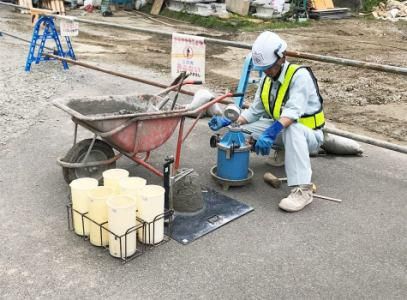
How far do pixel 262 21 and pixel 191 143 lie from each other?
11.3 meters

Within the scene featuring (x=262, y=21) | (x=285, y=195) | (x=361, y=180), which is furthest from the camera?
(x=262, y=21)

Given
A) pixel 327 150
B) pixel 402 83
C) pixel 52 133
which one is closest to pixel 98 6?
pixel 402 83

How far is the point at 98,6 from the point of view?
1758 cm

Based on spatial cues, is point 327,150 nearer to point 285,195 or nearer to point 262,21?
point 285,195

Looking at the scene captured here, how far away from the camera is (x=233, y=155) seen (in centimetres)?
383

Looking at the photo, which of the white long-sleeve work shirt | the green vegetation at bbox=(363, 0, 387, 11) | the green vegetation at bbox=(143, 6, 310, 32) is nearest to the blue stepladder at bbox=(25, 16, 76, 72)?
the white long-sleeve work shirt

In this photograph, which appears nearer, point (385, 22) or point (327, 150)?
point (327, 150)

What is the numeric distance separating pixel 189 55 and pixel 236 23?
391 inches

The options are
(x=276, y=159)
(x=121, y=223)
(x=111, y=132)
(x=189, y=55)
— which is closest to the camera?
(x=121, y=223)

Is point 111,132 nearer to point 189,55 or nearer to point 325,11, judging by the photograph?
point 189,55

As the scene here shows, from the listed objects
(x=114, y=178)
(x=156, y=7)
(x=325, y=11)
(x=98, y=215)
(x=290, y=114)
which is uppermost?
(x=325, y=11)

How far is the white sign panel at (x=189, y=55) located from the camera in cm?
500

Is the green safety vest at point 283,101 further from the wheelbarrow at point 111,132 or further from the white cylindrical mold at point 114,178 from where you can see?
the white cylindrical mold at point 114,178

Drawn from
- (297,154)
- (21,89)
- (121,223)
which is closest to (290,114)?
(297,154)
